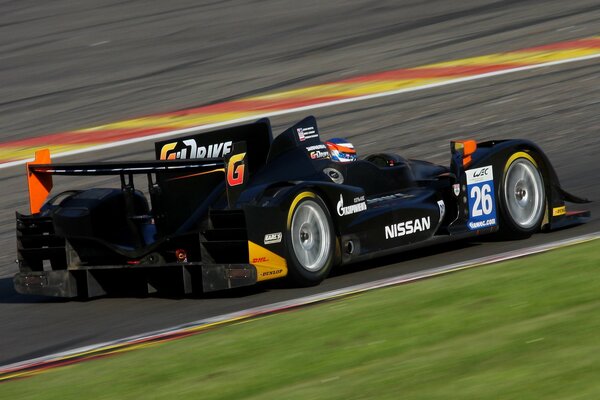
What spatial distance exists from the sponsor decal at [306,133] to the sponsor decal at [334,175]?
0.31 metres

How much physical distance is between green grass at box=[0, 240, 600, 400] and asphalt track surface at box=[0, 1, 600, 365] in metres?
1.27

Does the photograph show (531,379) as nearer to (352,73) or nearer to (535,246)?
(535,246)

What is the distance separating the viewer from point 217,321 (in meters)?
8.12

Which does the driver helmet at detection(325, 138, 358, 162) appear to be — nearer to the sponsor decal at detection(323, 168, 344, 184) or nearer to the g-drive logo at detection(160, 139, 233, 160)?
the sponsor decal at detection(323, 168, 344, 184)

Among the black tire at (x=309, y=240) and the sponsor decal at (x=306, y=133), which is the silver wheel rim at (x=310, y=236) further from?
the sponsor decal at (x=306, y=133)

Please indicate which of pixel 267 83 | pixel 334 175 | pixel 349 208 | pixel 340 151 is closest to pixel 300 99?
pixel 267 83

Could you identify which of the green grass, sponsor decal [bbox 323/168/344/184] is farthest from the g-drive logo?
the green grass

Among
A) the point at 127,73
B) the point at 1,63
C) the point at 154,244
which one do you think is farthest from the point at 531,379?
the point at 1,63

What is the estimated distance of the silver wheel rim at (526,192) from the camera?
10.5 metres

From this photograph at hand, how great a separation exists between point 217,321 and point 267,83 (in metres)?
12.8

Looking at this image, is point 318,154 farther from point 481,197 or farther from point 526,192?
point 526,192

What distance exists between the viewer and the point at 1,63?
1008 inches

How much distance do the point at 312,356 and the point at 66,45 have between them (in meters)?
21.3

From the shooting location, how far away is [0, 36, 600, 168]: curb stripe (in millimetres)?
17531
